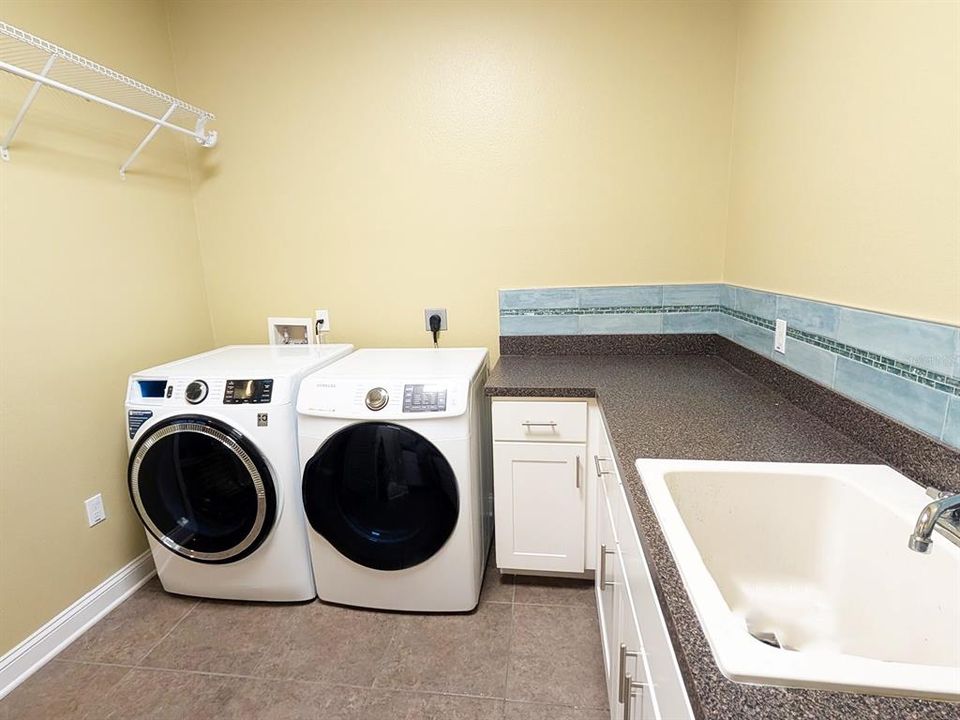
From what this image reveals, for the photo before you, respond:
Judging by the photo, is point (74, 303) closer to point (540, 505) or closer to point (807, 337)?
point (540, 505)

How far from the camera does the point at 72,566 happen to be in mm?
1709

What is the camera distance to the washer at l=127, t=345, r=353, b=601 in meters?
1.63

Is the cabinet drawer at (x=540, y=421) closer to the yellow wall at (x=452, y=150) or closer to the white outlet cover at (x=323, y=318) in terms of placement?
the yellow wall at (x=452, y=150)

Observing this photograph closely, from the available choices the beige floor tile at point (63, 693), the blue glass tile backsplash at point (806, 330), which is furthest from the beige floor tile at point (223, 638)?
the blue glass tile backsplash at point (806, 330)

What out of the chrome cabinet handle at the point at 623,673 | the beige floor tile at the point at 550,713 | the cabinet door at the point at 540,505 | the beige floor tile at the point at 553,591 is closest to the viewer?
the chrome cabinet handle at the point at 623,673

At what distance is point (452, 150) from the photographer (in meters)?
2.04

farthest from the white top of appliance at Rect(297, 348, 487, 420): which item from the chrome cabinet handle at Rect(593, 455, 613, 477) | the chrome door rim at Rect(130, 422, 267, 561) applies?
the chrome cabinet handle at Rect(593, 455, 613, 477)

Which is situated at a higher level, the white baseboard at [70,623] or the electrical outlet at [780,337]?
the electrical outlet at [780,337]

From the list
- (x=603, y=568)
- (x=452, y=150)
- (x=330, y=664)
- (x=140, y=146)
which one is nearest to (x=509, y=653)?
(x=603, y=568)

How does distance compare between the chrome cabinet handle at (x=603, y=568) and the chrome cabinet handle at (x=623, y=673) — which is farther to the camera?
the chrome cabinet handle at (x=603, y=568)

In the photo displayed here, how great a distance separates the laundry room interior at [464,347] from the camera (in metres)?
0.94

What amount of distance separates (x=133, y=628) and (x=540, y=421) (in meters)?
1.70

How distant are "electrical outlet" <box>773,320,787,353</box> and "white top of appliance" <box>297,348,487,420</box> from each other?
0.99 metres

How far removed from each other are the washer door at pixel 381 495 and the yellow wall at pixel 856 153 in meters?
1.26
